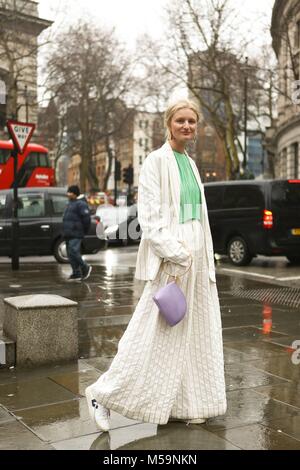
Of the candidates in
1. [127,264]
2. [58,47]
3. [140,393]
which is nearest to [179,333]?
[140,393]

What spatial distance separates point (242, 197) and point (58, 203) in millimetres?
4438

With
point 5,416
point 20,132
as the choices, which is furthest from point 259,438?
point 20,132

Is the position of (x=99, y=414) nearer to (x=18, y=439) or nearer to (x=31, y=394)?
(x=18, y=439)

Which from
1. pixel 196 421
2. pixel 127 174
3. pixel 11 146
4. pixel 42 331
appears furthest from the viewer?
pixel 127 174

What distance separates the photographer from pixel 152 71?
42.2m

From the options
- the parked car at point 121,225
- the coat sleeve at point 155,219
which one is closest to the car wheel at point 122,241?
the parked car at point 121,225

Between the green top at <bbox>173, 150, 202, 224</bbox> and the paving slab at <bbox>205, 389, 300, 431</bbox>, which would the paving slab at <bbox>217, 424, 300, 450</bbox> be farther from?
the green top at <bbox>173, 150, 202, 224</bbox>

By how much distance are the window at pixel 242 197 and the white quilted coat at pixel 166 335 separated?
10.6 m

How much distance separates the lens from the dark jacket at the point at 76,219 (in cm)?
1166

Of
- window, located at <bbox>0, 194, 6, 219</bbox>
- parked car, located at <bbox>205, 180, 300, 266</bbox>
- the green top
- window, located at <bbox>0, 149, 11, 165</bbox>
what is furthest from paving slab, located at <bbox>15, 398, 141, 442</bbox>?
window, located at <bbox>0, 149, 11, 165</bbox>

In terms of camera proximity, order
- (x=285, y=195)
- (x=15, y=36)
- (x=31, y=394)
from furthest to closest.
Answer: (x=15, y=36) < (x=285, y=195) < (x=31, y=394)

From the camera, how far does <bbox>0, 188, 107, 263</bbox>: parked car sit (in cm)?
1507

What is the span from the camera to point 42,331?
219 inches

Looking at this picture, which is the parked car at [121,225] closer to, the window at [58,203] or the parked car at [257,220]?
the window at [58,203]
